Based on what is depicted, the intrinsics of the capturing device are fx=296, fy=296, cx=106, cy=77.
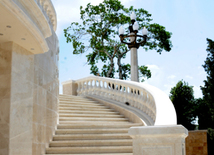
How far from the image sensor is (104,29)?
23.7m

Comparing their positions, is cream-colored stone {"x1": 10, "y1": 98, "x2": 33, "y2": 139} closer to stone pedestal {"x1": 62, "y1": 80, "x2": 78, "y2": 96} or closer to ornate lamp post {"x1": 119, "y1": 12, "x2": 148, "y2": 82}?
ornate lamp post {"x1": 119, "y1": 12, "x2": 148, "y2": 82}

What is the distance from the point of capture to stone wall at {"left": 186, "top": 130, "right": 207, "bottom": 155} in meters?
14.7

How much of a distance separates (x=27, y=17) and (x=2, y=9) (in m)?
0.62

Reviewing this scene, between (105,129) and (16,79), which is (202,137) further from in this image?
(16,79)

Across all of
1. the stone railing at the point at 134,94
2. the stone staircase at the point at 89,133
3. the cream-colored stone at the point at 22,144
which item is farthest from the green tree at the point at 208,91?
the cream-colored stone at the point at 22,144

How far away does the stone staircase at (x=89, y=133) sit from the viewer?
738cm

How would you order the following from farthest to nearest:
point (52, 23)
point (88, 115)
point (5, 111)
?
point (88, 115) < point (52, 23) < point (5, 111)

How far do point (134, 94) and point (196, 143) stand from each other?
600cm

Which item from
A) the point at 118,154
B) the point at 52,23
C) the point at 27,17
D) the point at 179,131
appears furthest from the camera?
the point at 52,23

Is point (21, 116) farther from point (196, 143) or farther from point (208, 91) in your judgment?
point (208, 91)

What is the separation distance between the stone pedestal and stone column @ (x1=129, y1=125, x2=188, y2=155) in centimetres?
1091

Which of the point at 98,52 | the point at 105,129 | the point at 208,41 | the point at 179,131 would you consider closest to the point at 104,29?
the point at 98,52

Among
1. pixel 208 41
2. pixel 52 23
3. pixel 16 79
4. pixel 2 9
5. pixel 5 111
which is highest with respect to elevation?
pixel 208 41

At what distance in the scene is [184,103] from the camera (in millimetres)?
21703
